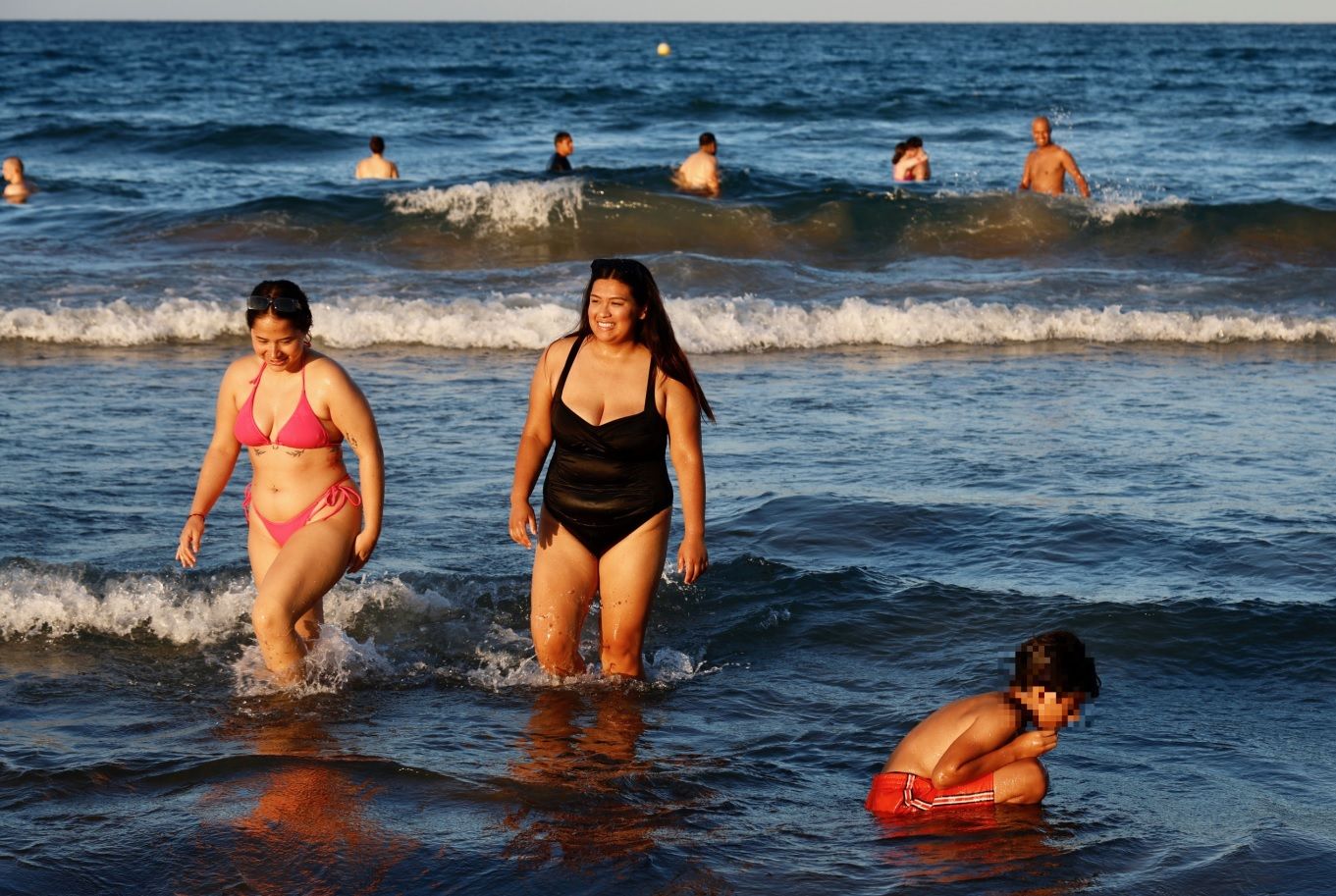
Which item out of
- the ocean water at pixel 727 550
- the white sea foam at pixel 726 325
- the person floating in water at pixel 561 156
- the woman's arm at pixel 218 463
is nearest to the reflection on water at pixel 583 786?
the ocean water at pixel 727 550

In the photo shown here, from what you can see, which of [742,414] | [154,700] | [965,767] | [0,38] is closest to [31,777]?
[154,700]

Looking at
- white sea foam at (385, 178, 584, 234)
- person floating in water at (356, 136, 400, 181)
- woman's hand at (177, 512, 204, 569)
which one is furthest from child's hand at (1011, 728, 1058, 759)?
person floating in water at (356, 136, 400, 181)

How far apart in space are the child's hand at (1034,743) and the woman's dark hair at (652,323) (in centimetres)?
151

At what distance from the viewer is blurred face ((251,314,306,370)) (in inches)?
215

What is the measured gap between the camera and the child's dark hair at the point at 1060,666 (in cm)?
455

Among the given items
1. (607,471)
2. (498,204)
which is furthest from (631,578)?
(498,204)

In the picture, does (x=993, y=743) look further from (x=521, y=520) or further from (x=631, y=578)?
(x=521, y=520)

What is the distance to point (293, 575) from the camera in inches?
213

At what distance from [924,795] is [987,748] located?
26 cm

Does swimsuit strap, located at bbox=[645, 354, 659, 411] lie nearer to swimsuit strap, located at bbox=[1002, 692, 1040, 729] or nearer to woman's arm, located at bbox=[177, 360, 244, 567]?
woman's arm, located at bbox=[177, 360, 244, 567]

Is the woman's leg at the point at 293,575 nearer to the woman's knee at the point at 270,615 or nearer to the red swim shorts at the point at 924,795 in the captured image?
the woman's knee at the point at 270,615

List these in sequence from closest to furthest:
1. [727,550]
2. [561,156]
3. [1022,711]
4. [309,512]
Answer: [1022,711] → [309,512] → [727,550] → [561,156]

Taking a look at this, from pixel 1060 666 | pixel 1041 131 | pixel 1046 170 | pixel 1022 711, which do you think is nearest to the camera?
pixel 1060 666

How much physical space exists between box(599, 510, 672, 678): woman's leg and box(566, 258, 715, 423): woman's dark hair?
0.51 metres
